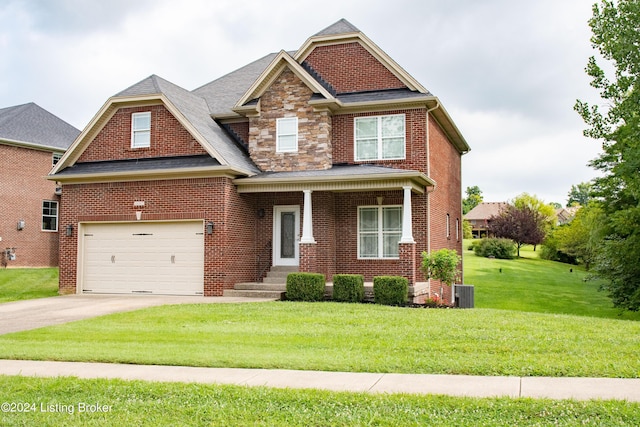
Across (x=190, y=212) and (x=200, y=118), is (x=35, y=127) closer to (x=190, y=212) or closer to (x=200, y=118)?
(x=200, y=118)

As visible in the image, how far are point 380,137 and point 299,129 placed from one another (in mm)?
2579

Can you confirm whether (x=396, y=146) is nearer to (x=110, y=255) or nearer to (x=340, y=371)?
(x=110, y=255)

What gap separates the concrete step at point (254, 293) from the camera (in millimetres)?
17419

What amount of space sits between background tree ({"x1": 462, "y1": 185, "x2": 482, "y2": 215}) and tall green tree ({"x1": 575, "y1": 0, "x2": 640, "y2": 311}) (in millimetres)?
78619

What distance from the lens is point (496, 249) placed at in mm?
50688

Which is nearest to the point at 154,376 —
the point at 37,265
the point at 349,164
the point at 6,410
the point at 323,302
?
the point at 6,410

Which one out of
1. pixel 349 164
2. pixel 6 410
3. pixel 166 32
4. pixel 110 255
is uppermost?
pixel 166 32

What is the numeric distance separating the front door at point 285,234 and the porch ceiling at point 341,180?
140cm

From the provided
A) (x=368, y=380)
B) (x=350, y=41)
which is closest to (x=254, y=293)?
(x=350, y=41)

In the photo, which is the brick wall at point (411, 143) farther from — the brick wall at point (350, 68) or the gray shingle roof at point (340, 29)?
the gray shingle roof at point (340, 29)

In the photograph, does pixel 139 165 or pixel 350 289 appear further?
pixel 139 165

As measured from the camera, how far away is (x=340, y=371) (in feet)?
25.5

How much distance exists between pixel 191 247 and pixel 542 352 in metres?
12.2

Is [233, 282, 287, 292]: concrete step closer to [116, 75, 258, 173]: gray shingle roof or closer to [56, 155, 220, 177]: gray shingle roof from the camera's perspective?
[116, 75, 258, 173]: gray shingle roof
